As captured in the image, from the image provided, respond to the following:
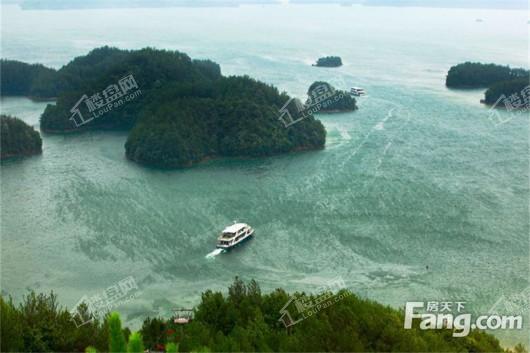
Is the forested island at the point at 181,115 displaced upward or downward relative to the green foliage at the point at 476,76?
downward

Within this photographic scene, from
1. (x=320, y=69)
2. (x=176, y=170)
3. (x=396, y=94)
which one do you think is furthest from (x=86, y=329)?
(x=320, y=69)

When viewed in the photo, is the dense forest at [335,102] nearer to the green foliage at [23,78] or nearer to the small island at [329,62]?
the small island at [329,62]

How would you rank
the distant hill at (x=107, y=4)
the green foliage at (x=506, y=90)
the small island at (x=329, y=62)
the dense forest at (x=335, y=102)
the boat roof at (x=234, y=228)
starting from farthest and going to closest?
1. the distant hill at (x=107, y=4)
2. the small island at (x=329, y=62)
3. the green foliage at (x=506, y=90)
4. the dense forest at (x=335, y=102)
5. the boat roof at (x=234, y=228)

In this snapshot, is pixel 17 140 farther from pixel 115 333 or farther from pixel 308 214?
pixel 115 333

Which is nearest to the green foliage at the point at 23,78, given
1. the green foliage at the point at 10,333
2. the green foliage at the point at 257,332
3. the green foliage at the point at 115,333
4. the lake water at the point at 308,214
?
the lake water at the point at 308,214

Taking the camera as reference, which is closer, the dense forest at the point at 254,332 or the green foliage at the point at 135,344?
the green foliage at the point at 135,344

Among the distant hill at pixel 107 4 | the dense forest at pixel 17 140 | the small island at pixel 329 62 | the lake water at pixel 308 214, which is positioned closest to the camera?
the lake water at pixel 308 214

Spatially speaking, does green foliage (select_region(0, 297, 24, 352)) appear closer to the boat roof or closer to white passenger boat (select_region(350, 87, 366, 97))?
the boat roof
